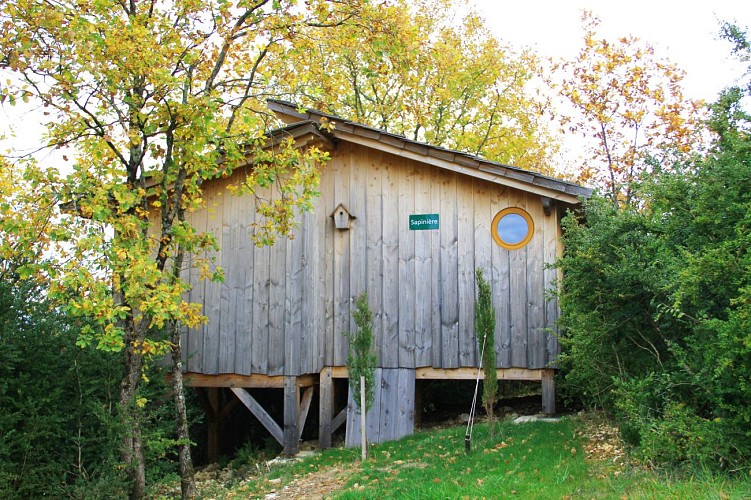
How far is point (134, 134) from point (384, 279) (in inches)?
197

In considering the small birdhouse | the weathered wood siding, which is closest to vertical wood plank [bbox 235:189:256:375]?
the weathered wood siding

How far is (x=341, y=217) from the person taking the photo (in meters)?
12.0

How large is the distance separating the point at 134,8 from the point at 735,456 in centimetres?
849

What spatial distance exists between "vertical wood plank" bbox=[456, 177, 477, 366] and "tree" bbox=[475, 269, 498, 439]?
0.93 metres

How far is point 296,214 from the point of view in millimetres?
12203

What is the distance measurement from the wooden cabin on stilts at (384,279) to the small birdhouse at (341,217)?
0.02 m

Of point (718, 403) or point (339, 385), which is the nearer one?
point (718, 403)

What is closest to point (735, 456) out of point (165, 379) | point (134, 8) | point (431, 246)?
point (431, 246)

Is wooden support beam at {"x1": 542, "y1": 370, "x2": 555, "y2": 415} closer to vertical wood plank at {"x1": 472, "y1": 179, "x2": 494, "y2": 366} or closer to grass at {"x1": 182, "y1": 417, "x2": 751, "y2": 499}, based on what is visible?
grass at {"x1": 182, "y1": 417, "x2": 751, "y2": 499}

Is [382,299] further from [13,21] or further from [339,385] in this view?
[13,21]

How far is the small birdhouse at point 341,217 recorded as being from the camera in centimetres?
1202

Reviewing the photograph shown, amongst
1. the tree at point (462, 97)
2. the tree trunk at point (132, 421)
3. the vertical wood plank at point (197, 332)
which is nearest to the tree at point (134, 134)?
the tree trunk at point (132, 421)

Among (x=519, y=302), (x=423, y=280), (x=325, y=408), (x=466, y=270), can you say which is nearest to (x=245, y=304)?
(x=325, y=408)

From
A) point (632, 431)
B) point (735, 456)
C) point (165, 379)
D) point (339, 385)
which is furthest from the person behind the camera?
point (339, 385)
